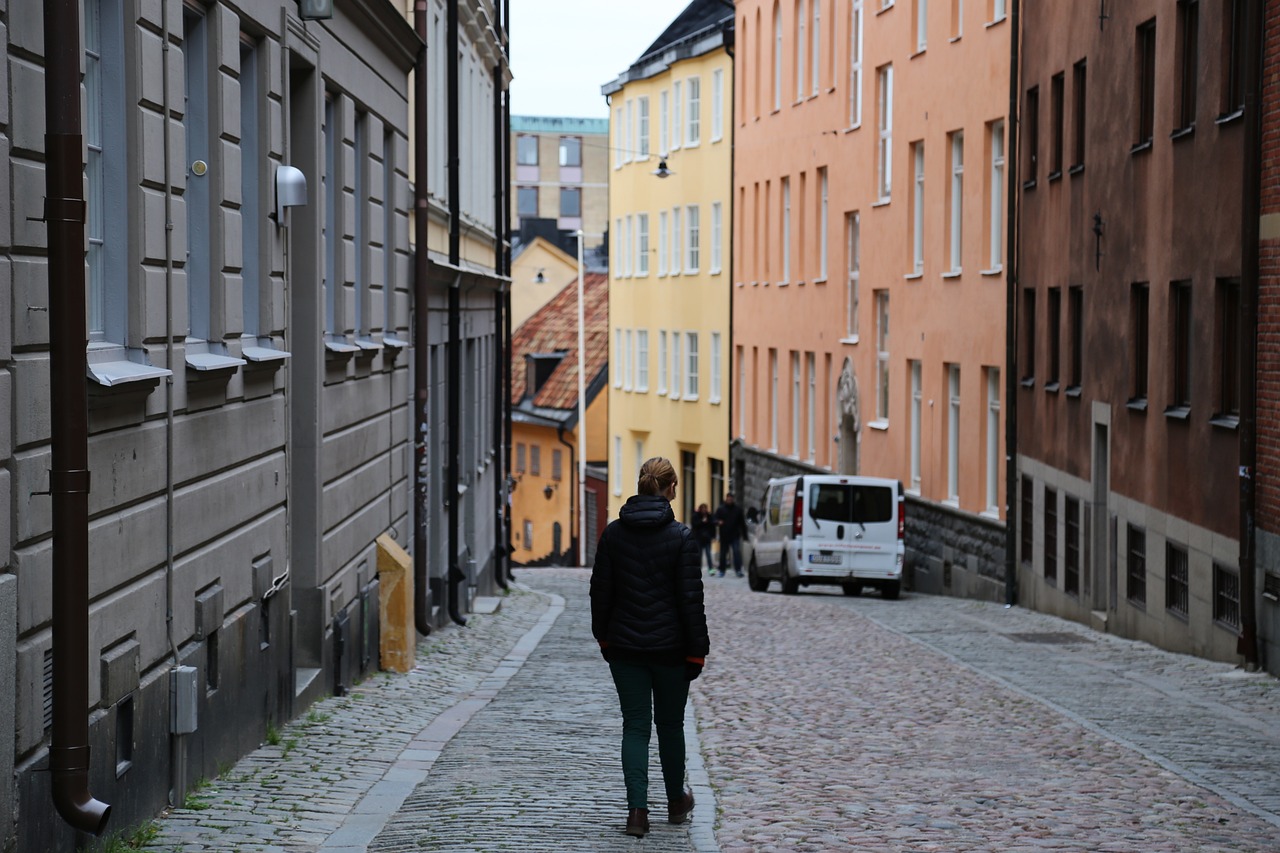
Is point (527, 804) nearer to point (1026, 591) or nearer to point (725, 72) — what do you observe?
point (1026, 591)

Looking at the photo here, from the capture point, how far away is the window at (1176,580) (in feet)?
69.0

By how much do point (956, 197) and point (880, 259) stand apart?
4772 mm

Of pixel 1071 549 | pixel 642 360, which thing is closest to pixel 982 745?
pixel 1071 549

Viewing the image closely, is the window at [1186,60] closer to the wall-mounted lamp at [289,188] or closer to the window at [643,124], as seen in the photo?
the wall-mounted lamp at [289,188]

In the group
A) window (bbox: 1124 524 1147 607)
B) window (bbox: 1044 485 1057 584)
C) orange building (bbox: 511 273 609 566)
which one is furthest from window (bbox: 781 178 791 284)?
window (bbox: 1124 524 1147 607)

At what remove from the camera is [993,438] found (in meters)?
33.0

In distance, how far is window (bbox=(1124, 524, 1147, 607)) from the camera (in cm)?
2291

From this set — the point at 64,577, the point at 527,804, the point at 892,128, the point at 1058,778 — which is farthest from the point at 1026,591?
the point at 64,577

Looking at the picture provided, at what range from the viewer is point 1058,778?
11.5 metres

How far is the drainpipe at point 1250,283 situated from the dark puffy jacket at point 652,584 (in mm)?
10058

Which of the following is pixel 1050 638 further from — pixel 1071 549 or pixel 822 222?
pixel 822 222

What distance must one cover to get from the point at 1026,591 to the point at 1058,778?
18.8m

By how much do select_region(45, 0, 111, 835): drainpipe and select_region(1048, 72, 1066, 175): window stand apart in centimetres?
2255

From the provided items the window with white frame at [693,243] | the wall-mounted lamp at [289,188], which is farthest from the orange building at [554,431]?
the wall-mounted lamp at [289,188]
